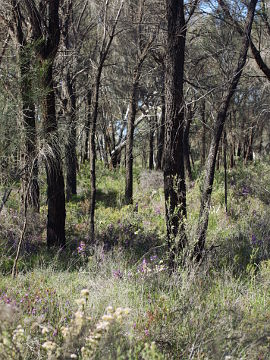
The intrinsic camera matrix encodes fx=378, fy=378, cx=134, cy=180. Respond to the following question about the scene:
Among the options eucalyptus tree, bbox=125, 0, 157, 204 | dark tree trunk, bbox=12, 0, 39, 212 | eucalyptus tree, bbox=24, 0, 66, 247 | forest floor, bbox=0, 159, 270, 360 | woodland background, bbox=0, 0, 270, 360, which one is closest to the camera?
forest floor, bbox=0, 159, 270, 360

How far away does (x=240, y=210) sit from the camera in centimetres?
975

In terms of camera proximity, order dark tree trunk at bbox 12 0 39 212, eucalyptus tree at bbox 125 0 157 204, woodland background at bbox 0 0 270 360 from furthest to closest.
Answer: eucalyptus tree at bbox 125 0 157 204 < dark tree trunk at bbox 12 0 39 212 < woodland background at bbox 0 0 270 360

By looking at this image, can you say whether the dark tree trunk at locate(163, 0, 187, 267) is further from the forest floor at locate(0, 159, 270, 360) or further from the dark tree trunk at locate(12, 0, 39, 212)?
the dark tree trunk at locate(12, 0, 39, 212)

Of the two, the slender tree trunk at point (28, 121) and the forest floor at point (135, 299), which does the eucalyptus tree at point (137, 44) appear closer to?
the forest floor at point (135, 299)

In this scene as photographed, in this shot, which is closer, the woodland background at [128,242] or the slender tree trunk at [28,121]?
the woodland background at [128,242]

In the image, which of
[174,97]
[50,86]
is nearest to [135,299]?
[174,97]

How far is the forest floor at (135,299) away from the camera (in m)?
2.41

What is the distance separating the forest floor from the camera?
7.91 ft

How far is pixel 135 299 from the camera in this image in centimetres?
394

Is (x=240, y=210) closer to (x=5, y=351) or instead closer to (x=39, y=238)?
(x=39, y=238)

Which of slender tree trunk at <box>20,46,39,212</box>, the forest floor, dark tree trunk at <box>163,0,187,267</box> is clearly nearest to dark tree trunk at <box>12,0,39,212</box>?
slender tree trunk at <box>20,46,39,212</box>

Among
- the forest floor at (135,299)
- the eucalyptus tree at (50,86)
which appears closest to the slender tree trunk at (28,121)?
the eucalyptus tree at (50,86)

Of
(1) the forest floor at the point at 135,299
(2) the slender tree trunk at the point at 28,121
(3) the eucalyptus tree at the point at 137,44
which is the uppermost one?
(3) the eucalyptus tree at the point at 137,44

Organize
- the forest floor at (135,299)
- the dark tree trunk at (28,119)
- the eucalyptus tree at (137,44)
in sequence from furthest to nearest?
the eucalyptus tree at (137,44), the dark tree trunk at (28,119), the forest floor at (135,299)
